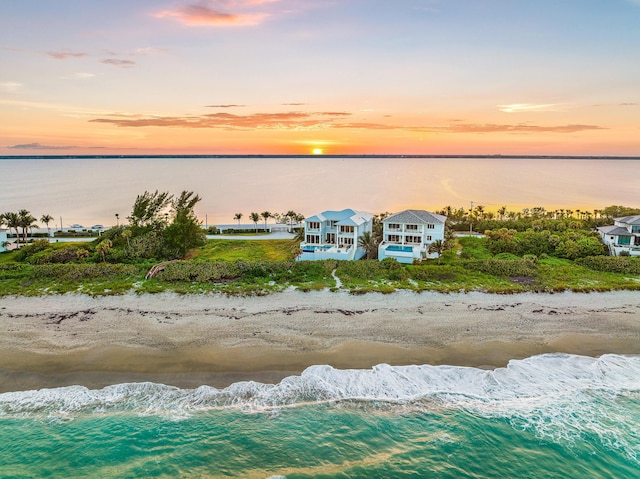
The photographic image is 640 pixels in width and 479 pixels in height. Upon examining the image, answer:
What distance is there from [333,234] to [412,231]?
7678 mm

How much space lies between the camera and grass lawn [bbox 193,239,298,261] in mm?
38688

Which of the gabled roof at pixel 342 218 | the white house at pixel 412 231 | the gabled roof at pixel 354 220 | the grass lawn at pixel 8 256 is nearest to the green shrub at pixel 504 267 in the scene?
the white house at pixel 412 231

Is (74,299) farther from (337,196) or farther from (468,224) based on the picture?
(337,196)

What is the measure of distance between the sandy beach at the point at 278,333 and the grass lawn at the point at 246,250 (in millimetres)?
10175

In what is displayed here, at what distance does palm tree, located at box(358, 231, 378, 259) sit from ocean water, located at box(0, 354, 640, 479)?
19.5 meters

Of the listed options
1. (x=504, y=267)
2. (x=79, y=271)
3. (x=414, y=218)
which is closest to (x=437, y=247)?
(x=414, y=218)

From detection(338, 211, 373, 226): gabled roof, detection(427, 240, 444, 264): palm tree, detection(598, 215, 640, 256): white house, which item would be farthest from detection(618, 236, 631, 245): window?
detection(338, 211, 373, 226): gabled roof

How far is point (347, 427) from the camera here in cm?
1684

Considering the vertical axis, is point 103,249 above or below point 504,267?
above

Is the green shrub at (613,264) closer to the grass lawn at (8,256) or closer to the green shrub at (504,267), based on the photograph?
the green shrub at (504,267)

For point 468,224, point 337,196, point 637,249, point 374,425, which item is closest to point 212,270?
point 374,425

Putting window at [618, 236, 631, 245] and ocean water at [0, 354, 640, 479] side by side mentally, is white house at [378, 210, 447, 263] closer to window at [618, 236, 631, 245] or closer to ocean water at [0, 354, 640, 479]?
window at [618, 236, 631, 245]

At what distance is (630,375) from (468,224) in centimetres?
3562

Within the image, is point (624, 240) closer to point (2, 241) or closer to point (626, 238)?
point (626, 238)
